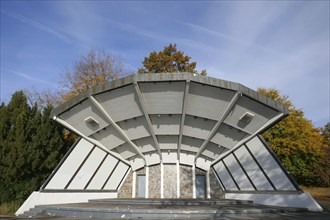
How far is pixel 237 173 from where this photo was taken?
14570 millimetres

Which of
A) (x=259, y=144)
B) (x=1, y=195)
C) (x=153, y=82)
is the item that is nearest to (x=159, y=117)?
(x=153, y=82)

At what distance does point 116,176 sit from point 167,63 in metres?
17.4

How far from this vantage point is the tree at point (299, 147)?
27922 mm

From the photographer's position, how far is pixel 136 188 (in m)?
18.5

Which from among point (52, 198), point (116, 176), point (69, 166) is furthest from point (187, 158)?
point (52, 198)

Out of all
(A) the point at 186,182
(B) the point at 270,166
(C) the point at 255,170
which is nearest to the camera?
(B) the point at 270,166

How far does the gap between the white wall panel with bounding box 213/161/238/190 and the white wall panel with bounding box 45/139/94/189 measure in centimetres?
934

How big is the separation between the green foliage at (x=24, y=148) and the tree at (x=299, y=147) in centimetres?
2427

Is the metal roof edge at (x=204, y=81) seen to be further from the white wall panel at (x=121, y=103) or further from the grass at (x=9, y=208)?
the grass at (x=9, y=208)

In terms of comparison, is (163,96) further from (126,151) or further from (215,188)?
(215,188)

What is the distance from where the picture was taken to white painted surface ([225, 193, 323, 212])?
10250mm

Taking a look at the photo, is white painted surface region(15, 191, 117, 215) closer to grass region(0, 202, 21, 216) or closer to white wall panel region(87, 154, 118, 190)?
white wall panel region(87, 154, 118, 190)

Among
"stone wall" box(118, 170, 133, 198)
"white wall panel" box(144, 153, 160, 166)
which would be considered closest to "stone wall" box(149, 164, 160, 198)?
"white wall panel" box(144, 153, 160, 166)

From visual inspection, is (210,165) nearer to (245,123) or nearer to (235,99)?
(245,123)
